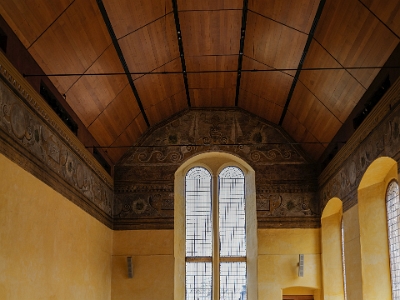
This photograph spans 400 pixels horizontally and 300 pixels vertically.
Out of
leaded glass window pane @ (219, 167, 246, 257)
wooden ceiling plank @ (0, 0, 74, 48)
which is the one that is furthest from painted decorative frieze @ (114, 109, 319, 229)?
wooden ceiling plank @ (0, 0, 74, 48)

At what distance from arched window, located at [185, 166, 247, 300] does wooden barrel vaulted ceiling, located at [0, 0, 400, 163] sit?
2.87 meters

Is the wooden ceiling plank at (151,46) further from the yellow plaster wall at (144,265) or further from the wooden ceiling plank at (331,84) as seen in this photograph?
the yellow plaster wall at (144,265)

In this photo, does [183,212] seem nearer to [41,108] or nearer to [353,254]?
[353,254]

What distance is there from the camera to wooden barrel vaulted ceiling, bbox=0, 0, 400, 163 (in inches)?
494

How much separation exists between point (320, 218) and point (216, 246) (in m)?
3.74

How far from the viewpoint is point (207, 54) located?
56.5 ft

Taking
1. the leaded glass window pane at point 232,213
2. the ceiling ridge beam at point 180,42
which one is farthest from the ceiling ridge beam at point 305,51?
the ceiling ridge beam at point 180,42

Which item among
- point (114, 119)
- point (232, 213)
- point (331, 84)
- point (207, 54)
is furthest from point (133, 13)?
point (232, 213)

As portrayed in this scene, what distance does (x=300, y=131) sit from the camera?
1989cm

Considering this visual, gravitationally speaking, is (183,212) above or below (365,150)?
below

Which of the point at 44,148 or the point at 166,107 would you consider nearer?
the point at 44,148

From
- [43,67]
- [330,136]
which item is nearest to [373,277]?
[330,136]

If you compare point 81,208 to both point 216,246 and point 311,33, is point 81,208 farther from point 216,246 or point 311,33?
point 311,33

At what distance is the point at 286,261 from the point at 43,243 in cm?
952
